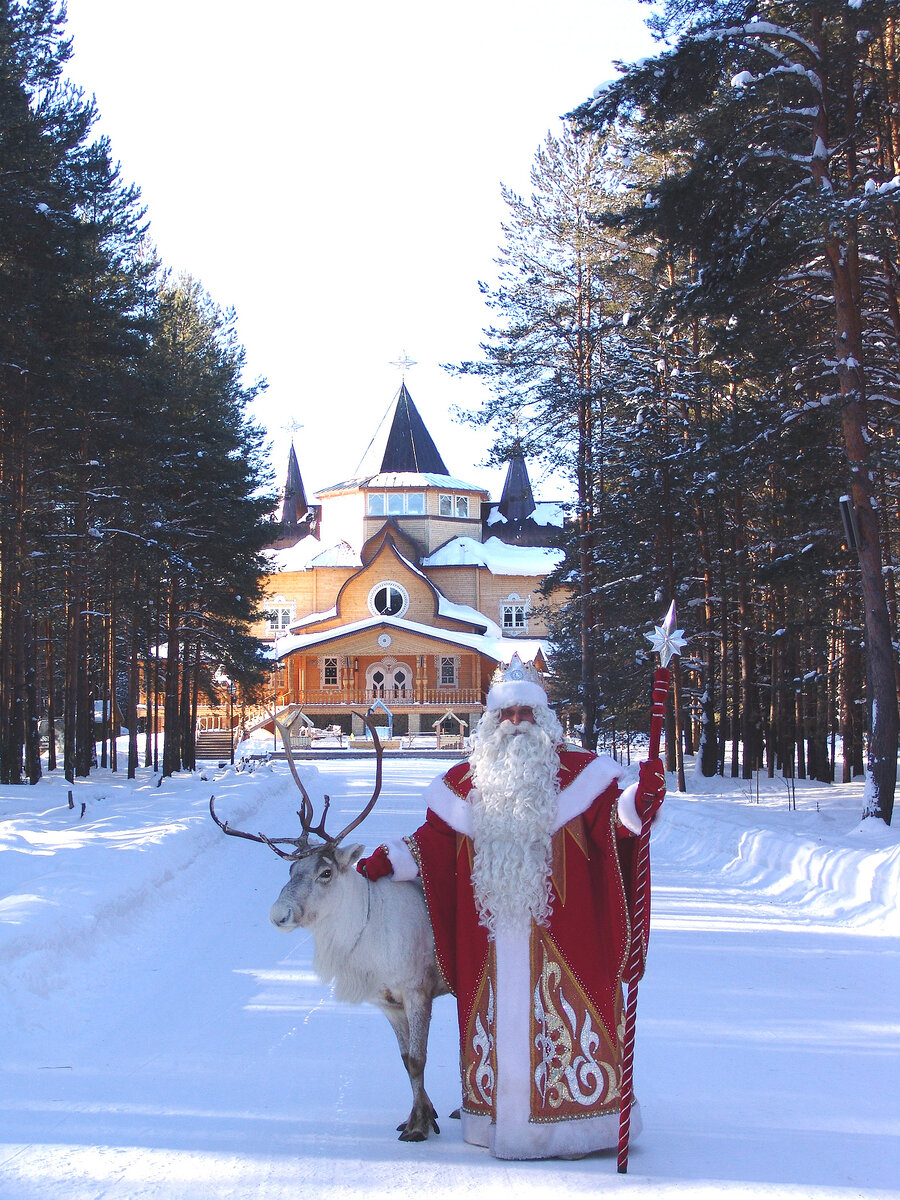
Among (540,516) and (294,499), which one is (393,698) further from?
(294,499)

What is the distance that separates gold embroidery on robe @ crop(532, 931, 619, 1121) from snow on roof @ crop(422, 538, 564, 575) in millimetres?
54827

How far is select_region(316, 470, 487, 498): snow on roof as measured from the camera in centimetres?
6075

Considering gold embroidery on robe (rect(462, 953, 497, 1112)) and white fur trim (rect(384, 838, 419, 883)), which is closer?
gold embroidery on robe (rect(462, 953, 497, 1112))

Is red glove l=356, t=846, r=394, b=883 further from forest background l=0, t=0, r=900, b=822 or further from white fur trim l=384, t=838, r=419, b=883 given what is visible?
forest background l=0, t=0, r=900, b=822

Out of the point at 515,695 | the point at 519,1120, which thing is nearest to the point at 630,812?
the point at 515,695

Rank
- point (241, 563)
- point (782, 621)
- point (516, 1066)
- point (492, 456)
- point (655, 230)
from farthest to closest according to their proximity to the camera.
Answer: point (241, 563)
point (492, 456)
point (782, 621)
point (655, 230)
point (516, 1066)

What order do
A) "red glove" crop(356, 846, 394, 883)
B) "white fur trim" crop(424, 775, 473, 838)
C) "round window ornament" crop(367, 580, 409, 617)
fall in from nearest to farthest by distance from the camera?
"white fur trim" crop(424, 775, 473, 838)
"red glove" crop(356, 846, 394, 883)
"round window ornament" crop(367, 580, 409, 617)

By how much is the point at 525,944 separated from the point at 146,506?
21.8 metres

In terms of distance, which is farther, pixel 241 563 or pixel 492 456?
pixel 241 563

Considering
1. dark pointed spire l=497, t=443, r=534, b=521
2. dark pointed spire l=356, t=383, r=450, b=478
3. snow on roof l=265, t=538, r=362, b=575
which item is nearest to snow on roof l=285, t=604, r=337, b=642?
snow on roof l=265, t=538, r=362, b=575

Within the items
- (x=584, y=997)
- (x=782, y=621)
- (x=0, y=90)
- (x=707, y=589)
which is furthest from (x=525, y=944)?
(x=707, y=589)

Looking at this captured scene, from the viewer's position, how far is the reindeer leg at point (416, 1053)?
4582mm

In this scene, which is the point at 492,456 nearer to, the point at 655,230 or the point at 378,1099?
the point at 655,230

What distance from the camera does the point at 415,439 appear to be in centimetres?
6412
